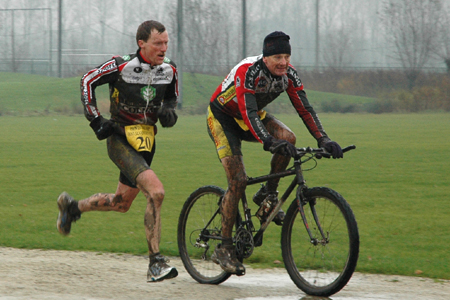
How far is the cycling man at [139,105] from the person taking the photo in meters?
5.95

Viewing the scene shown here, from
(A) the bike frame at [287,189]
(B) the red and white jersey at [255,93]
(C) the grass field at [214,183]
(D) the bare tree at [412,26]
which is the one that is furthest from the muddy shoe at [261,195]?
(D) the bare tree at [412,26]

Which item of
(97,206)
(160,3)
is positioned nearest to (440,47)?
(160,3)

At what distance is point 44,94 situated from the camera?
50.9 meters

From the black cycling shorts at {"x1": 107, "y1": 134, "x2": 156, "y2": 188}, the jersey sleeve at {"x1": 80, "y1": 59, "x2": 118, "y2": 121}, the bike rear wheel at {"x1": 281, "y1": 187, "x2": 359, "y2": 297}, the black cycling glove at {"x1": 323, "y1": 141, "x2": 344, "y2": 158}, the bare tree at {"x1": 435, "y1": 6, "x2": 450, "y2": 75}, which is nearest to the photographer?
the bike rear wheel at {"x1": 281, "y1": 187, "x2": 359, "y2": 297}

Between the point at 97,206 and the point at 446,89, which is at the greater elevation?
the point at 446,89

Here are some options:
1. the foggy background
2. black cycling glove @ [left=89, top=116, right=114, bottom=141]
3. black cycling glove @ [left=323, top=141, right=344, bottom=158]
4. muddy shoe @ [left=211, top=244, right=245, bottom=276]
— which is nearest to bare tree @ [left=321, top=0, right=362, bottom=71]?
the foggy background

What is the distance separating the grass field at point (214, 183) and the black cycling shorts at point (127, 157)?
1426 mm

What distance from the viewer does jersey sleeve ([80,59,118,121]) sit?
6191 mm

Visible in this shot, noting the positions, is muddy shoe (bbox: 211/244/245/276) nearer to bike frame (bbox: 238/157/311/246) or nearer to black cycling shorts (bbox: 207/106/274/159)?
bike frame (bbox: 238/157/311/246)

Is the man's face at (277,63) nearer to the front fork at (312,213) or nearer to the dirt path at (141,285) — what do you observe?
the front fork at (312,213)

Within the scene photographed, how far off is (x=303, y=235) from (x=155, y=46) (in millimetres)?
2043

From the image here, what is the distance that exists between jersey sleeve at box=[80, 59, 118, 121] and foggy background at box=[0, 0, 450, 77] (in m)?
47.9

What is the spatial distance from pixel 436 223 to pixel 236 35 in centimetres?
4962

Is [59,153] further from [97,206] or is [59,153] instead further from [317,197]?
[317,197]
